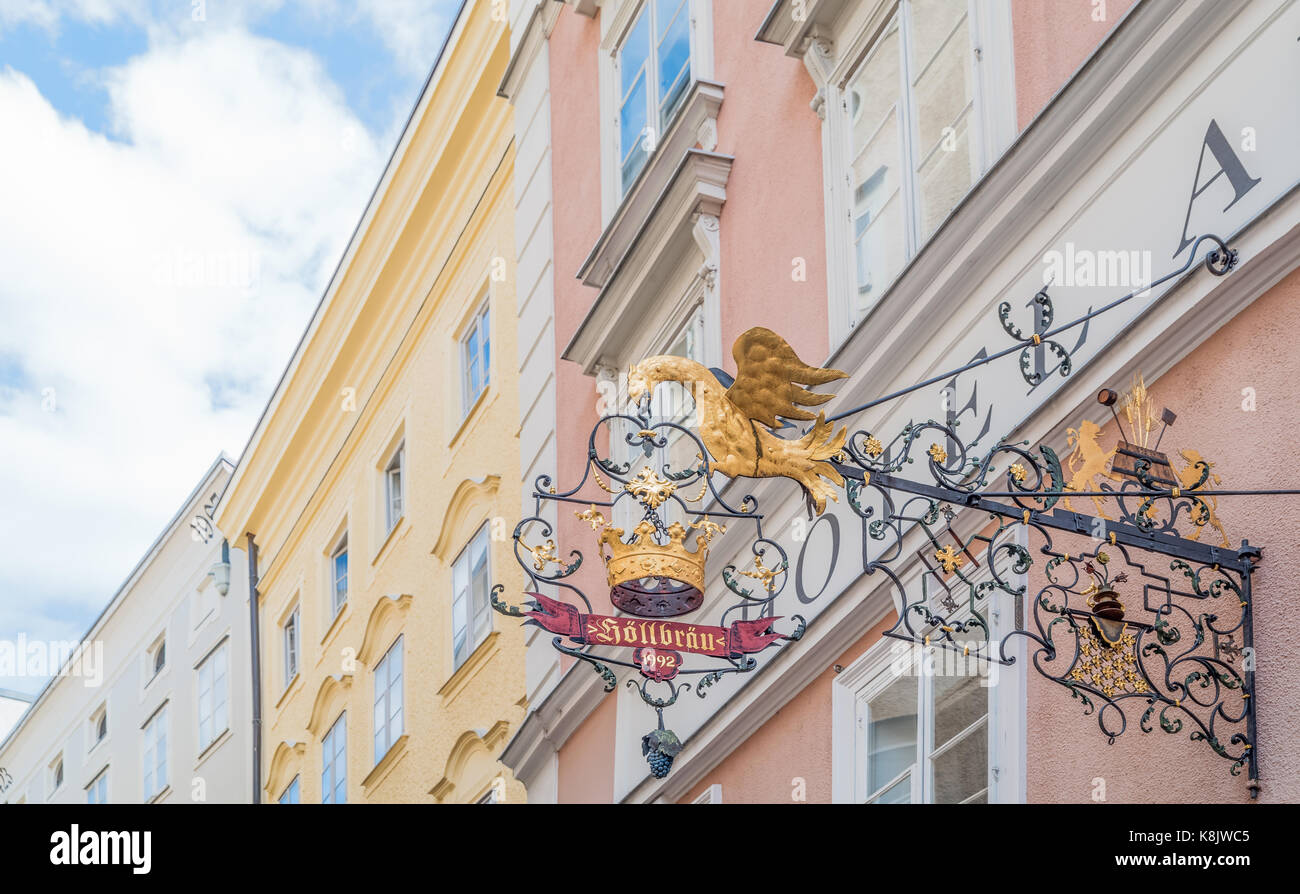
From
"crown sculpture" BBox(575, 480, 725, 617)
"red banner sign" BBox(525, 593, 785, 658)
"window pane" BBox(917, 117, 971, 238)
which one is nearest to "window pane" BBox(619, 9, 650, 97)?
"window pane" BBox(917, 117, 971, 238)

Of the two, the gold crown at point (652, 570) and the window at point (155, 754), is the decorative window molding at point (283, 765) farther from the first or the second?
the gold crown at point (652, 570)

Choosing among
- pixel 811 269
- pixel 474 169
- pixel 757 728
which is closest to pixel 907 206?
pixel 811 269

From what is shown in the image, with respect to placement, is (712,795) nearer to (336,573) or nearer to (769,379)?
(769,379)

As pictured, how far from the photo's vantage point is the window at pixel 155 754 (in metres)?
28.0

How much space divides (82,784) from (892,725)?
2461 cm

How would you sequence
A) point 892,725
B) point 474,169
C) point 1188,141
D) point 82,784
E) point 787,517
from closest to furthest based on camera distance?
Answer: point 1188,141 < point 892,725 < point 787,517 < point 474,169 < point 82,784

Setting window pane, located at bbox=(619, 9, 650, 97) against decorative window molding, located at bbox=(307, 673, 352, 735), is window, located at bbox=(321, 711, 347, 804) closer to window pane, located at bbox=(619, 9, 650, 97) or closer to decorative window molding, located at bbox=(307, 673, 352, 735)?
decorative window molding, located at bbox=(307, 673, 352, 735)

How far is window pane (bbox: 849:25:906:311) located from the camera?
10.1m

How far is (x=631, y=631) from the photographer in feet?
23.3

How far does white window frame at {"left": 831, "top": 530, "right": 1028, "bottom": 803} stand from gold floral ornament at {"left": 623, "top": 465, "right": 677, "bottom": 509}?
1228 mm

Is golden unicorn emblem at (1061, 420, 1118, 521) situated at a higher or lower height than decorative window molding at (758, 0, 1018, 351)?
lower

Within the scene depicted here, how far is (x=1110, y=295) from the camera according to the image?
7809 millimetres

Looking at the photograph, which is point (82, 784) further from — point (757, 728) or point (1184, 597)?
point (1184, 597)

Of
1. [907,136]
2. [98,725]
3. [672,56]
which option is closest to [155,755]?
[98,725]
